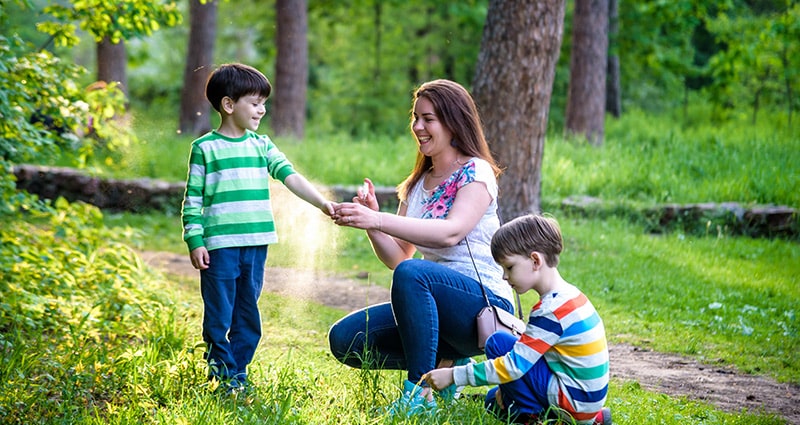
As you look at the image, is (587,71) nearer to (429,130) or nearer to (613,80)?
(613,80)

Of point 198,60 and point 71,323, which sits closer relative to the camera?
point 71,323

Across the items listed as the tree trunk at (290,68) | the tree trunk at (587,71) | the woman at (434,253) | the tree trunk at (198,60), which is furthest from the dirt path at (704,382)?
the tree trunk at (198,60)

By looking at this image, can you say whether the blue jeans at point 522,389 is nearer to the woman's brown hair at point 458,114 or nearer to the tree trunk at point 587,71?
the woman's brown hair at point 458,114

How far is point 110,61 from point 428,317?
33.6ft

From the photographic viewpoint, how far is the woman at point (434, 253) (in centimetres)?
336

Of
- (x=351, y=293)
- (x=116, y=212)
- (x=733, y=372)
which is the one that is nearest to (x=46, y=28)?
(x=351, y=293)

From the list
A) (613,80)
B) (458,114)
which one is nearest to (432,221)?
(458,114)

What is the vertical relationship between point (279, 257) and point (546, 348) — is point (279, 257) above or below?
below

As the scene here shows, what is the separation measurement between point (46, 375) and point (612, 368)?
9.39ft

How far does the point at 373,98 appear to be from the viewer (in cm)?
1975

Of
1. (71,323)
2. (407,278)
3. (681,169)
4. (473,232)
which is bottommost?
(71,323)

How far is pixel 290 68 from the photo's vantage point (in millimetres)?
13016

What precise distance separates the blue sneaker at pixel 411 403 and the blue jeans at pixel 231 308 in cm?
82

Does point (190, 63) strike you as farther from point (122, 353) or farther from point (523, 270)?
point (523, 270)
